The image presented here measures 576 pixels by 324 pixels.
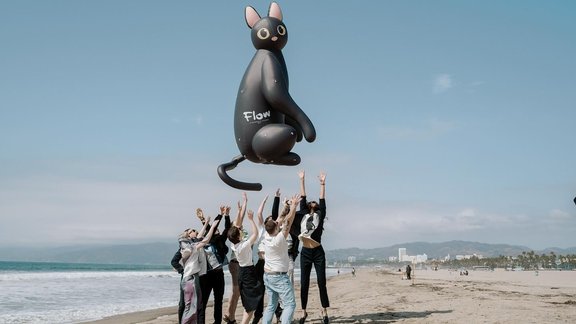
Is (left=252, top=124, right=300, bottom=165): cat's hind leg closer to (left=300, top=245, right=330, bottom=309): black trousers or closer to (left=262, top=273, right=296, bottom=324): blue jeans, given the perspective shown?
(left=262, top=273, right=296, bottom=324): blue jeans

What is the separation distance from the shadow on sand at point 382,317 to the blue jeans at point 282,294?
2.56m

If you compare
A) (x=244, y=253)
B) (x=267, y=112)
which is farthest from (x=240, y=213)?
(x=267, y=112)

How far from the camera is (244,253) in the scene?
6.91 metres

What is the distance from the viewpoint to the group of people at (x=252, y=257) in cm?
612

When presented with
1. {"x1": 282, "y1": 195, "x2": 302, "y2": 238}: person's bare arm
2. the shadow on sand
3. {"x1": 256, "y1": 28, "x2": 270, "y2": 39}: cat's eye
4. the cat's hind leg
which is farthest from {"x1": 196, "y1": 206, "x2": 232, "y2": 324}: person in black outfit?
{"x1": 256, "y1": 28, "x2": 270, "y2": 39}: cat's eye

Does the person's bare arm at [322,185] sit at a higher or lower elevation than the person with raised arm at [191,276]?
higher

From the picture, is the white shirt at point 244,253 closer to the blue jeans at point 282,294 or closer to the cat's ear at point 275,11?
the blue jeans at point 282,294

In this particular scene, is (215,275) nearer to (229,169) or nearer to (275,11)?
(229,169)

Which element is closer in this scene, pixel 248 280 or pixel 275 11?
pixel 275 11

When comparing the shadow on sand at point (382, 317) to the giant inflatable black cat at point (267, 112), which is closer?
the giant inflatable black cat at point (267, 112)

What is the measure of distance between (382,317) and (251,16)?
586 cm

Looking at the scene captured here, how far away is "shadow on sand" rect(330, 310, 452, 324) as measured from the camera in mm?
8211

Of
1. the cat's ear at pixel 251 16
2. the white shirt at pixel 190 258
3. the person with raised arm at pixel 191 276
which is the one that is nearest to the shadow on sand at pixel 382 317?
the person with raised arm at pixel 191 276

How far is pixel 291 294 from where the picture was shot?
19.8ft
